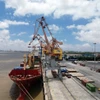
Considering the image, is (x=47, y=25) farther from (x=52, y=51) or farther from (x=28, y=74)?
(x=28, y=74)

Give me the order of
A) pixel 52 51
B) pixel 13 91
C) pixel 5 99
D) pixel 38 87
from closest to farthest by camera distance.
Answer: pixel 5 99 → pixel 13 91 → pixel 38 87 → pixel 52 51

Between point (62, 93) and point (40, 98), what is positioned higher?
point (62, 93)

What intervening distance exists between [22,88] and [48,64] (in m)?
11.8

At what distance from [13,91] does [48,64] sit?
35.4 ft

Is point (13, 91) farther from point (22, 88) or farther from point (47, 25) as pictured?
point (47, 25)

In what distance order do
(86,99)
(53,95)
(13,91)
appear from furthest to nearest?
(13,91)
(53,95)
(86,99)

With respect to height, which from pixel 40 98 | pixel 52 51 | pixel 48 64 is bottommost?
pixel 40 98

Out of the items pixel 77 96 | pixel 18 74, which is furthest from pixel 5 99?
pixel 77 96

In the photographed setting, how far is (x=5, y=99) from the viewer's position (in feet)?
122

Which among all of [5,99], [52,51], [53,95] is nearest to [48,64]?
[52,51]

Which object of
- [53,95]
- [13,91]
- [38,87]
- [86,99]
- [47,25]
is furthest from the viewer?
[47,25]

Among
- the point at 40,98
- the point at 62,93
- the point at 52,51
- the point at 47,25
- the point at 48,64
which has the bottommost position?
the point at 40,98

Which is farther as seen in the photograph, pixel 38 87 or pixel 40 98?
pixel 38 87

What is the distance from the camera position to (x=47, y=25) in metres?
59.9
